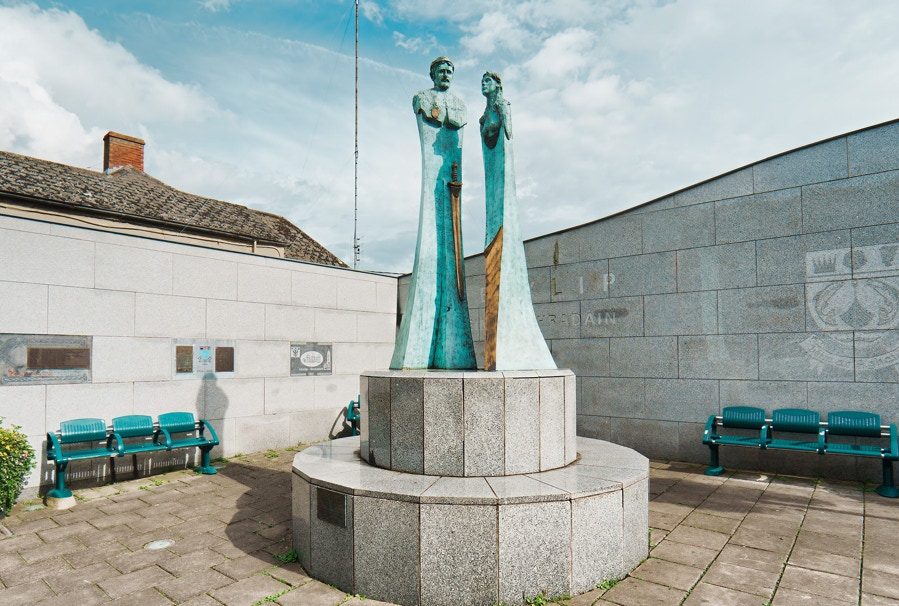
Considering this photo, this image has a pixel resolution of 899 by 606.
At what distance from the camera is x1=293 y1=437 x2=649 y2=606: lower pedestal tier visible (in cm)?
411

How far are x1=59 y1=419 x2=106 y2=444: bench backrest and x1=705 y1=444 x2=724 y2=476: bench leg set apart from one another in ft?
30.1

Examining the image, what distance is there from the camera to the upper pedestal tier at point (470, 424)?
5.00 metres

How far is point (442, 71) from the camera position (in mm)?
6793

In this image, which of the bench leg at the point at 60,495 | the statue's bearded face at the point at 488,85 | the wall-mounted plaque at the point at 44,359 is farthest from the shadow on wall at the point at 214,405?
the statue's bearded face at the point at 488,85

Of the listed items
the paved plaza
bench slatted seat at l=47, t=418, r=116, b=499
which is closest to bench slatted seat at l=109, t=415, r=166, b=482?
bench slatted seat at l=47, t=418, r=116, b=499

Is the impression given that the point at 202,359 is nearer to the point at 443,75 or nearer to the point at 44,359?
the point at 44,359

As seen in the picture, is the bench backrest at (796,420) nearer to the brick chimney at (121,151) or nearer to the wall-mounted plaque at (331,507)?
the wall-mounted plaque at (331,507)

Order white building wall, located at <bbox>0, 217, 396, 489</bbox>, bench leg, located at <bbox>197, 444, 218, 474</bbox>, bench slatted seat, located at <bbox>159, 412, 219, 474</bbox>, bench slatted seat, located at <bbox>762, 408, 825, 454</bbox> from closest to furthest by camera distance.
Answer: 1. white building wall, located at <bbox>0, 217, 396, 489</bbox>
2. bench slatted seat, located at <bbox>762, 408, 825, 454</bbox>
3. bench slatted seat, located at <bbox>159, 412, 219, 474</bbox>
4. bench leg, located at <bbox>197, 444, 218, 474</bbox>

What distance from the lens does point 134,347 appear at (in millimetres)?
8531

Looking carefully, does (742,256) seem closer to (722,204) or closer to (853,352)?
(722,204)

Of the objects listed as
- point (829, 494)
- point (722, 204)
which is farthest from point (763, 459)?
point (722, 204)

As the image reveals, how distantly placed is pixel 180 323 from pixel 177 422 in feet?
5.50

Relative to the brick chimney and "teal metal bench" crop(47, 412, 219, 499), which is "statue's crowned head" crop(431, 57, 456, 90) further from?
the brick chimney

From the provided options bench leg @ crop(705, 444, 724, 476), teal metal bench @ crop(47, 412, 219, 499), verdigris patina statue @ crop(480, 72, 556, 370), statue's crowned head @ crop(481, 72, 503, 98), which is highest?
statue's crowned head @ crop(481, 72, 503, 98)
